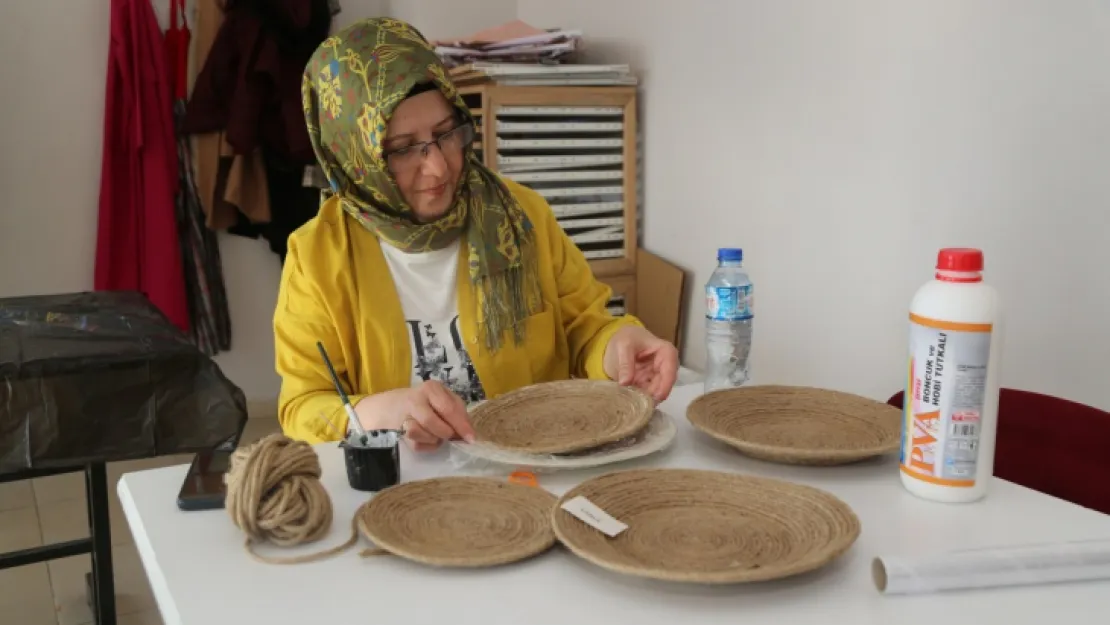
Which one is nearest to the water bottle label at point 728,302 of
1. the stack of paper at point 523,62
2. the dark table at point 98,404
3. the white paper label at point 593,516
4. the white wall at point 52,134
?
the white paper label at point 593,516

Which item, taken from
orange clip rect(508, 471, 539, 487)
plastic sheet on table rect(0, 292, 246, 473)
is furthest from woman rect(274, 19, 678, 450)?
plastic sheet on table rect(0, 292, 246, 473)

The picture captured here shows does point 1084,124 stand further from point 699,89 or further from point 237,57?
point 237,57

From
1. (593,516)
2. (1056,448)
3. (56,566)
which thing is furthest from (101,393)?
(1056,448)

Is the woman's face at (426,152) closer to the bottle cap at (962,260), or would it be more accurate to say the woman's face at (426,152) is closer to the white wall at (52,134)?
the bottle cap at (962,260)

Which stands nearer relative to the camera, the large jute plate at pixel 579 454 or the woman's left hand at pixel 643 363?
the large jute plate at pixel 579 454

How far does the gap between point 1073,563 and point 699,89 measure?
1.80 m

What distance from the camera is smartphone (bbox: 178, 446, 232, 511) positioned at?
97 centimetres

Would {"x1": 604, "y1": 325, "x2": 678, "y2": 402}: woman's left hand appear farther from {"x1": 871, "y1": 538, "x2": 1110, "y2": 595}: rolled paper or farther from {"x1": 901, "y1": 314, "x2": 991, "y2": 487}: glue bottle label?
{"x1": 871, "y1": 538, "x2": 1110, "y2": 595}: rolled paper

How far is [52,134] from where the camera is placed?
312 centimetres

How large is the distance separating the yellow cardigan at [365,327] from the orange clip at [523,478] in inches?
11.9


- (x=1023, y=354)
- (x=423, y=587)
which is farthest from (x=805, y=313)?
(x=423, y=587)

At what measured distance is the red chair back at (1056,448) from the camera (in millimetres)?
1107

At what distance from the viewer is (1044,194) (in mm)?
1497

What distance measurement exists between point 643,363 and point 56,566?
185 centimetres
